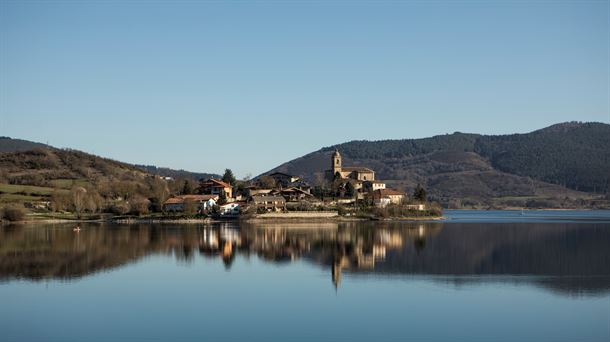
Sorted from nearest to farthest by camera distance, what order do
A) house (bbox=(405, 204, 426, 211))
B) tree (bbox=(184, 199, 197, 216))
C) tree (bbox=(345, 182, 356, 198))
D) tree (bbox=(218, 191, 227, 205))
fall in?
tree (bbox=(184, 199, 197, 216)) → tree (bbox=(218, 191, 227, 205)) → house (bbox=(405, 204, 426, 211)) → tree (bbox=(345, 182, 356, 198))

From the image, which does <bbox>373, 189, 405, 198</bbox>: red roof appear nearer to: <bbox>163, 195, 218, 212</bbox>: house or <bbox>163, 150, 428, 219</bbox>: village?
<bbox>163, 150, 428, 219</bbox>: village

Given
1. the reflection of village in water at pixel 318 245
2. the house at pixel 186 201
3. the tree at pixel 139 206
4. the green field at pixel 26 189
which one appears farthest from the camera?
the green field at pixel 26 189

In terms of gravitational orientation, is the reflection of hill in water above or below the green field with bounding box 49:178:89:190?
below

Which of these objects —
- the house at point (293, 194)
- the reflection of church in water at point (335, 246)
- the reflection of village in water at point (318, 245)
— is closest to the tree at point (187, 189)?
the house at point (293, 194)

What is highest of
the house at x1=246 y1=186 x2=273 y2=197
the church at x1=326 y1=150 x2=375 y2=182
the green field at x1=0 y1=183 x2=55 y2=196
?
the church at x1=326 y1=150 x2=375 y2=182

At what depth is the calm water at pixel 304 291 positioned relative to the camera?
17062 mm

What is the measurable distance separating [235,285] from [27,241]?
21.5m

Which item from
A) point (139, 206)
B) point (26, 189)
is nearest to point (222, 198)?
point (139, 206)

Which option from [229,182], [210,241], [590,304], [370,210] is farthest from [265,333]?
[229,182]

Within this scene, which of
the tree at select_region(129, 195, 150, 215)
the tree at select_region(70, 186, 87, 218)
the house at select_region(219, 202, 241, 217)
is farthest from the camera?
the tree at select_region(70, 186, 87, 218)

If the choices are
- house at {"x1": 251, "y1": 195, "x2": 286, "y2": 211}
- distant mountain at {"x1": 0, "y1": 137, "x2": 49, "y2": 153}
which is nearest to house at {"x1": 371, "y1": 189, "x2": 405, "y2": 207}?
house at {"x1": 251, "y1": 195, "x2": 286, "y2": 211}

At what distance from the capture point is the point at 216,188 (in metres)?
80.1

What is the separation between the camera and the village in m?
70.6

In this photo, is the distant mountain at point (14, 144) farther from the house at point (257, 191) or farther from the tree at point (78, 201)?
the house at point (257, 191)
